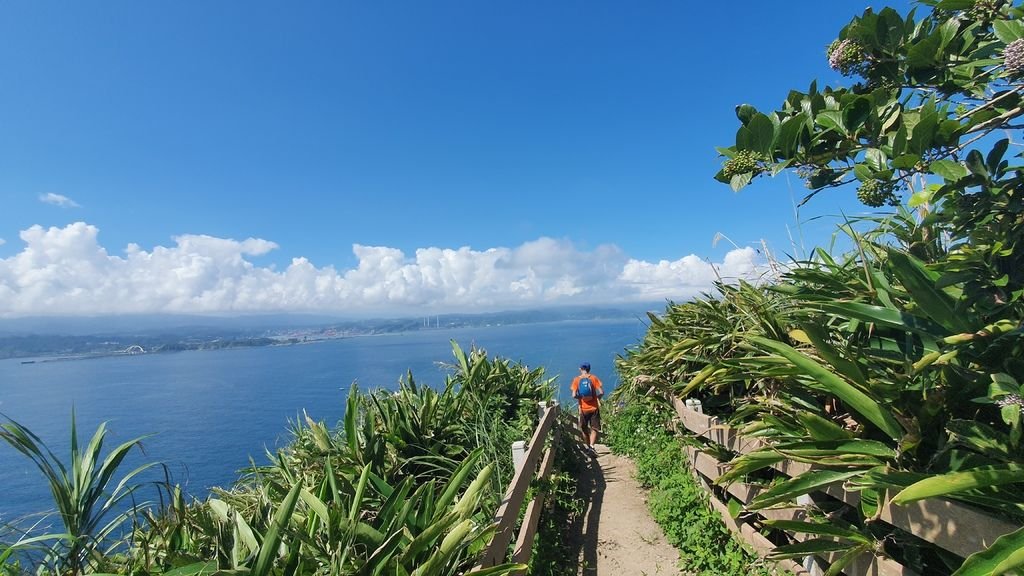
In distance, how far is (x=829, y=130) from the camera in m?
1.38

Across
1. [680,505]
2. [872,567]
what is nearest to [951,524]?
[872,567]

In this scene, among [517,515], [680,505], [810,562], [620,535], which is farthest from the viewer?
[620,535]

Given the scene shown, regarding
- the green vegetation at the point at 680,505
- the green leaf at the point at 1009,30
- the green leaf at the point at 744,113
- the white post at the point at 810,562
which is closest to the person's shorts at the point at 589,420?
the green vegetation at the point at 680,505

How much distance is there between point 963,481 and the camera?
55.2 inches

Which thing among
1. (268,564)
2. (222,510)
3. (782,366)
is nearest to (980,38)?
(782,366)

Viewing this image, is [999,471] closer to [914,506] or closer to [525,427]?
[914,506]

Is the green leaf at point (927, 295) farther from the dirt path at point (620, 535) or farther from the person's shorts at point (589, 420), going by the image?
the person's shorts at point (589, 420)

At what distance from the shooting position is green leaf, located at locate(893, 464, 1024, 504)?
1370mm

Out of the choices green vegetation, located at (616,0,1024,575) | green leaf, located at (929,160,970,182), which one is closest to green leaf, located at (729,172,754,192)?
green vegetation, located at (616,0,1024,575)

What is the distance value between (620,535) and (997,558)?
3.49 metres

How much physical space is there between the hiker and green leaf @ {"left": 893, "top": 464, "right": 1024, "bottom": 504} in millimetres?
6488

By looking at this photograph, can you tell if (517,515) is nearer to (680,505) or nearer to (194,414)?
(680,505)

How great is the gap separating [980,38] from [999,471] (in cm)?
132

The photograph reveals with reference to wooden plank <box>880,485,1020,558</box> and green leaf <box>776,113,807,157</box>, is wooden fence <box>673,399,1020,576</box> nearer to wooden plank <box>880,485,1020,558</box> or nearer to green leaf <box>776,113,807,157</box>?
wooden plank <box>880,485,1020,558</box>
